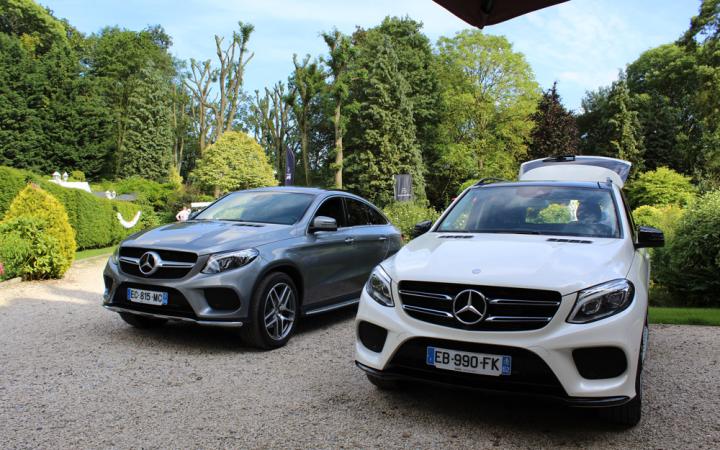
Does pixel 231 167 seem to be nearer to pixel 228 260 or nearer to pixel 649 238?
pixel 228 260

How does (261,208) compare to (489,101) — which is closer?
(261,208)

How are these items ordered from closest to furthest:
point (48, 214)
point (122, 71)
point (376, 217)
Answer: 1. point (376, 217)
2. point (48, 214)
3. point (122, 71)

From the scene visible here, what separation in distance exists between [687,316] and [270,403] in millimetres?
5860

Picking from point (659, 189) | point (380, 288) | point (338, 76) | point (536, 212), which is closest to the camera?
point (380, 288)

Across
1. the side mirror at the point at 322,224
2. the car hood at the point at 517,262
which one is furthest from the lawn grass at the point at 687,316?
the side mirror at the point at 322,224

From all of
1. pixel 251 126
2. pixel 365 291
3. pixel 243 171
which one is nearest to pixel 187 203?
pixel 243 171

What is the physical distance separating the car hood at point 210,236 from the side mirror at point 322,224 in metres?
0.27

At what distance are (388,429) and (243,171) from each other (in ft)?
117

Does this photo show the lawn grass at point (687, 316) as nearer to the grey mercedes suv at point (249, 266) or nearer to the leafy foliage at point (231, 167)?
the grey mercedes suv at point (249, 266)

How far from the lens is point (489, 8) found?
418 centimetres

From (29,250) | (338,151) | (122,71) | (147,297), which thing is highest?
(122,71)

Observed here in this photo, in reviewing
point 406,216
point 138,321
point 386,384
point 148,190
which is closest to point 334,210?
point 138,321

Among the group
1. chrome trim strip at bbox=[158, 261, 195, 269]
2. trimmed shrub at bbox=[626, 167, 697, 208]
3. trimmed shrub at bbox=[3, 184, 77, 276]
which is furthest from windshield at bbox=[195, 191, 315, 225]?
trimmed shrub at bbox=[626, 167, 697, 208]

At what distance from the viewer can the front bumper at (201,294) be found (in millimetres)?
5254
